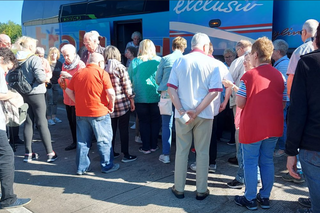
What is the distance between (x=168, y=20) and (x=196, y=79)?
4.48m

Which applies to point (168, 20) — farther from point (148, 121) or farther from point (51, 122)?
point (51, 122)

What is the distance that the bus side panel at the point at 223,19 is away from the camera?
18.3ft

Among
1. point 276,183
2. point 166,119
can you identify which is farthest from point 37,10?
point 276,183

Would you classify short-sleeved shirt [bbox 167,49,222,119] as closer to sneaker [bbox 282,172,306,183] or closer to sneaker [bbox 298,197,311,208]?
sneaker [bbox 298,197,311,208]

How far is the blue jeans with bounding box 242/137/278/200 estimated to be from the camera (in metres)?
3.10

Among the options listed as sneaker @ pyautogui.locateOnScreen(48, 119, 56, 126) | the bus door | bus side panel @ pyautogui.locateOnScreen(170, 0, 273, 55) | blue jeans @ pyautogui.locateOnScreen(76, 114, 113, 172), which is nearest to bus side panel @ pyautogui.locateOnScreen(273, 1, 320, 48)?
bus side panel @ pyautogui.locateOnScreen(170, 0, 273, 55)

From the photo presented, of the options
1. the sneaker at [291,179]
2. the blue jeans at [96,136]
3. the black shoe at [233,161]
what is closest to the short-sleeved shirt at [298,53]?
the sneaker at [291,179]

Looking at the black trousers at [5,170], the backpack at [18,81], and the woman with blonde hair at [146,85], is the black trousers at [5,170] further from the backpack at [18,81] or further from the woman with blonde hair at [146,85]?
the woman with blonde hair at [146,85]

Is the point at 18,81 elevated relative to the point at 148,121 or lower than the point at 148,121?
elevated

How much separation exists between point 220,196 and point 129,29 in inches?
263

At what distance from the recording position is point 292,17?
18.0 ft

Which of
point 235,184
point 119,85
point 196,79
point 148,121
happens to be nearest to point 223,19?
point 148,121

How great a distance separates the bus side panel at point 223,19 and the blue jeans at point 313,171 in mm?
3820

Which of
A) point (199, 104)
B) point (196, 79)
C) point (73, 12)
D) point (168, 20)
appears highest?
point (73, 12)
